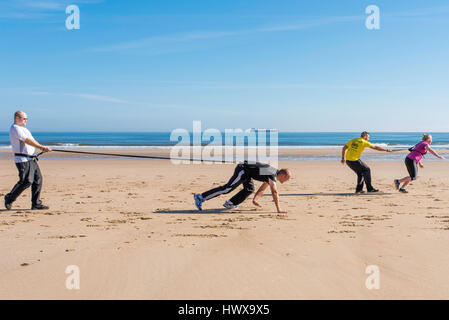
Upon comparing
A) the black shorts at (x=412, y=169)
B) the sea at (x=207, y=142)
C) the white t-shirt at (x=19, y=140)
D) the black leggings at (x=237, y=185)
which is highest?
the sea at (x=207, y=142)

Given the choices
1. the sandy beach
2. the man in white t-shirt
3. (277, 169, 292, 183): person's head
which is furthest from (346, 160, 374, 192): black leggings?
the man in white t-shirt

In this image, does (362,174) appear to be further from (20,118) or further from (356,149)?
(20,118)

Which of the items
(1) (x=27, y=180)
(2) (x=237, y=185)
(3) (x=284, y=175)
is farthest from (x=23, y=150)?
(3) (x=284, y=175)

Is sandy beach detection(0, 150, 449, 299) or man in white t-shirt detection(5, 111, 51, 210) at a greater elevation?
man in white t-shirt detection(5, 111, 51, 210)

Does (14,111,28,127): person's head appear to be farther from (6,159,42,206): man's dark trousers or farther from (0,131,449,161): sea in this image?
(0,131,449,161): sea

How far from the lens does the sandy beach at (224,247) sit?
3609 mm

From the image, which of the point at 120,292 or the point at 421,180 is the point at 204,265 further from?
the point at 421,180

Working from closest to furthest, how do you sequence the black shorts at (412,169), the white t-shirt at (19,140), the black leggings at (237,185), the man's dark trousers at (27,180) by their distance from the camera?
the white t-shirt at (19,140) → the man's dark trousers at (27,180) → the black leggings at (237,185) → the black shorts at (412,169)

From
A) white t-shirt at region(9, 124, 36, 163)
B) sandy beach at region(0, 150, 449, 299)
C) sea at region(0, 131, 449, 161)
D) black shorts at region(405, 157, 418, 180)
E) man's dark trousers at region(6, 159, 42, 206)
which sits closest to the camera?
sandy beach at region(0, 150, 449, 299)

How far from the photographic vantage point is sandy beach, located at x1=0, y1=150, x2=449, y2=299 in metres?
3.61

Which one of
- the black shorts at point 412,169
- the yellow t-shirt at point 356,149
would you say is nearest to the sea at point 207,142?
the black shorts at point 412,169

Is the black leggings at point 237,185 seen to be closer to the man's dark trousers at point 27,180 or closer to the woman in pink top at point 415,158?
the man's dark trousers at point 27,180
